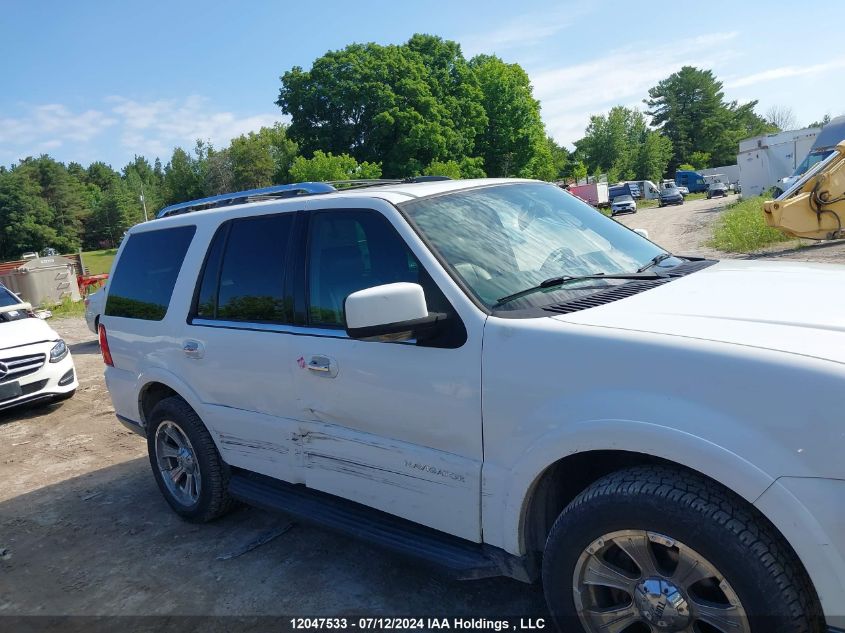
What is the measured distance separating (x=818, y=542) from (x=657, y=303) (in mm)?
1003

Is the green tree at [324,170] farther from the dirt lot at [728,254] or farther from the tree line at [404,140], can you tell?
the dirt lot at [728,254]

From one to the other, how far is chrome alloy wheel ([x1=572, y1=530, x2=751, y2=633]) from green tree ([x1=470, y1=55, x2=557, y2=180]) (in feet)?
169

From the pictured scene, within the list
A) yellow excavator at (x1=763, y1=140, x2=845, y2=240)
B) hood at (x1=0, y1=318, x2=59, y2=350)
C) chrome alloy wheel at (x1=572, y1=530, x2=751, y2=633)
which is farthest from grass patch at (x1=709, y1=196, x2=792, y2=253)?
chrome alloy wheel at (x1=572, y1=530, x2=751, y2=633)

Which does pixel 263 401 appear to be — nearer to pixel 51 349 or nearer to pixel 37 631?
pixel 37 631

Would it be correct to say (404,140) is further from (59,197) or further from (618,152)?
(59,197)

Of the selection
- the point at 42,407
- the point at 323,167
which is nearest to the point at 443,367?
the point at 42,407

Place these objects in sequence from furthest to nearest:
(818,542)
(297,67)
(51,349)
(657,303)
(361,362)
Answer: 1. (297,67)
2. (51,349)
3. (361,362)
4. (657,303)
5. (818,542)

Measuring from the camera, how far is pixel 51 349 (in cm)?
783

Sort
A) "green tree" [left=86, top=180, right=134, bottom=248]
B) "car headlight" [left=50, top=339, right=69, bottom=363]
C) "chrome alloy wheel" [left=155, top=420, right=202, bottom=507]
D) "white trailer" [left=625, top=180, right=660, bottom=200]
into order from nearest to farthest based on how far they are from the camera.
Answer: "chrome alloy wheel" [left=155, top=420, right=202, bottom=507], "car headlight" [left=50, top=339, right=69, bottom=363], "white trailer" [left=625, top=180, right=660, bottom=200], "green tree" [left=86, top=180, right=134, bottom=248]

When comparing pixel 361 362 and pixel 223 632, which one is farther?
pixel 223 632

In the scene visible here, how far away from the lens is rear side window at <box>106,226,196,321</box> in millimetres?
4344

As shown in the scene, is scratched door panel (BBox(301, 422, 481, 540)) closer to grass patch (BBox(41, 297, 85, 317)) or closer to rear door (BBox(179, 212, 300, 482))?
rear door (BBox(179, 212, 300, 482))

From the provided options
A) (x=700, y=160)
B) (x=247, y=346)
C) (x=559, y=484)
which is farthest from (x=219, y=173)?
(x=559, y=484)

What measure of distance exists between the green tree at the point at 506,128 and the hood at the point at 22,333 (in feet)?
153
